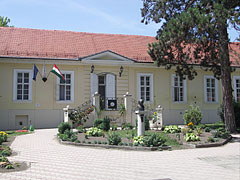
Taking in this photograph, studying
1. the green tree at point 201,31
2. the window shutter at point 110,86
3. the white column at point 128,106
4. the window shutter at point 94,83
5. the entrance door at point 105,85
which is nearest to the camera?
the green tree at point 201,31

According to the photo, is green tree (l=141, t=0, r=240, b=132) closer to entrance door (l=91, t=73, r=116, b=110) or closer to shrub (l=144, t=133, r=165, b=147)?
entrance door (l=91, t=73, r=116, b=110)

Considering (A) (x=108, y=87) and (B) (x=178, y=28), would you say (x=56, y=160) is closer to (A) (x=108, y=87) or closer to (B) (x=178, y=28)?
(B) (x=178, y=28)

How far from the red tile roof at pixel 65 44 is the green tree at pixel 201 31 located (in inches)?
171

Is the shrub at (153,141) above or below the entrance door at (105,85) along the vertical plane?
below

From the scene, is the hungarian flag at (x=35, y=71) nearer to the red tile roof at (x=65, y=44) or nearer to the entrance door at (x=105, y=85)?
the red tile roof at (x=65, y=44)

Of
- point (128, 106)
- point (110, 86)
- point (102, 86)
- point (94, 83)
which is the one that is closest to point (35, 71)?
point (94, 83)

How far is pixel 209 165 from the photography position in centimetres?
692

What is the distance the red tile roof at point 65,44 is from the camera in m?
18.4

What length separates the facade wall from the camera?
1742cm

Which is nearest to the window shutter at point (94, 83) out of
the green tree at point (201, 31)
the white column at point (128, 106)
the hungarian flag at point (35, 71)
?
the white column at point (128, 106)

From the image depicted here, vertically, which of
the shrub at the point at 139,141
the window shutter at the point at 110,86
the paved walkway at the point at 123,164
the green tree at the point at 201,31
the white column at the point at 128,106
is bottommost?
the paved walkway at the point at 123,164

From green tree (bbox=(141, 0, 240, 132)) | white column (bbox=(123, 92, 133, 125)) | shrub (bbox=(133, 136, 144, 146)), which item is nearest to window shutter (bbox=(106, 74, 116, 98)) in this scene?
white column (bbox=(123, 92, 133, 125))

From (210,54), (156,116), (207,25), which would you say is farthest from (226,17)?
(156,116)

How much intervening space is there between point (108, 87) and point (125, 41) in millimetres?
5380
